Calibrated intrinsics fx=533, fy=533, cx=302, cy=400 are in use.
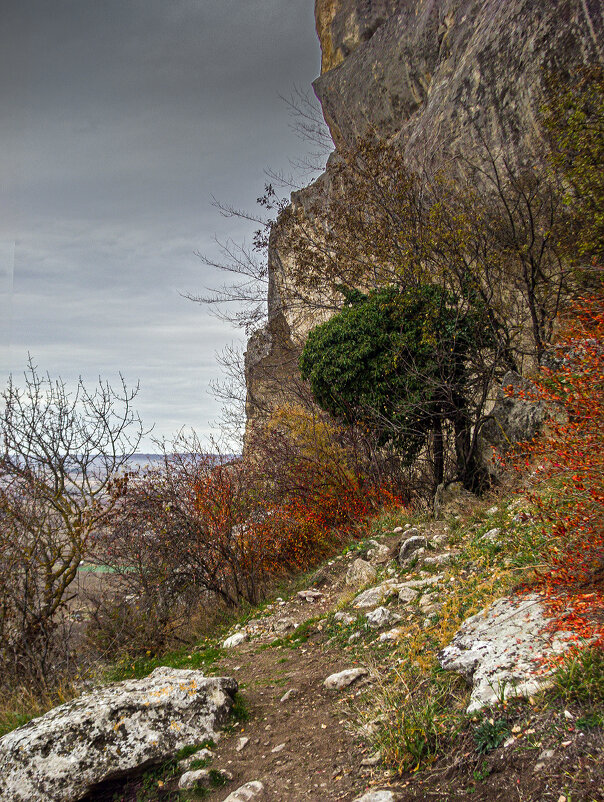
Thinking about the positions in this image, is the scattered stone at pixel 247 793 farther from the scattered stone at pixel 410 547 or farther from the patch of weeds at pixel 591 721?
the scattered stone at pixel 410 547

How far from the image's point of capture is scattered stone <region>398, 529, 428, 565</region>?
626 centimetres

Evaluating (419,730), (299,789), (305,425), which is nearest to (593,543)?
(419,730)

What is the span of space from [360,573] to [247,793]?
3992mm

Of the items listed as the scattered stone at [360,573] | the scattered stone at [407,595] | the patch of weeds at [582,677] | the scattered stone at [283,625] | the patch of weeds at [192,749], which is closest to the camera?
the patch of weeds at [582,677]

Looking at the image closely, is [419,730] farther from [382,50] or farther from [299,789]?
[382,50]

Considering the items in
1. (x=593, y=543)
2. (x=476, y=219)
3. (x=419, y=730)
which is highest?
(x=476, y=219)

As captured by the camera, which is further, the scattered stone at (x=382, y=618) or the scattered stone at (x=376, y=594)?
the scattered stone at (x=376, y=594)

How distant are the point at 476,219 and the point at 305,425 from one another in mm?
5198

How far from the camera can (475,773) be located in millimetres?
2398

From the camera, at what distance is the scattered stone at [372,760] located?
2869 millimetres

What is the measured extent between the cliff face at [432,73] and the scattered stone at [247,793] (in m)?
11.0

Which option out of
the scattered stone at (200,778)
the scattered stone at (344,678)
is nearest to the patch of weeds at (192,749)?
the scattered stone at (200,778)

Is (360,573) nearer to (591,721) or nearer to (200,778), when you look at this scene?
(200,778)

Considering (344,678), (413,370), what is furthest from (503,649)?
(413,370)
